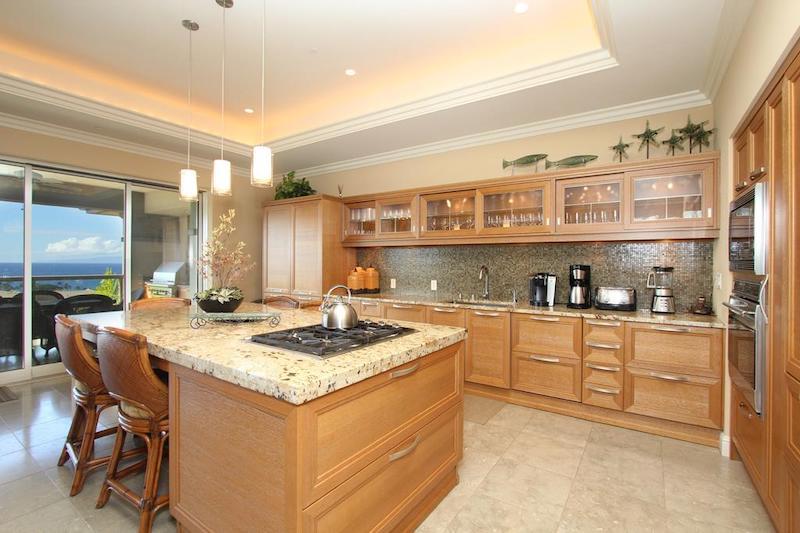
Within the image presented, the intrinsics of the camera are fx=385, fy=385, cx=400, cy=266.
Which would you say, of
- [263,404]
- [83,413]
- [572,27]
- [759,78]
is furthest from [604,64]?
[83,413]

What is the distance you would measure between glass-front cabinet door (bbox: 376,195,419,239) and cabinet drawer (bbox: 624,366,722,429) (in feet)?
7.93

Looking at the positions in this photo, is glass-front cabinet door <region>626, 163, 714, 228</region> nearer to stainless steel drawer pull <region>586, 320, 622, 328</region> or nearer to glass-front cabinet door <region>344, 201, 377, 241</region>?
stainless steel drawer pull <region>586, 320, 622, 328</region>

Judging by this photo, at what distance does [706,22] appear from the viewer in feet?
7.49

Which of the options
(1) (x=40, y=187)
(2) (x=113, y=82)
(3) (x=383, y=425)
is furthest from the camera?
(1) (x=40, y=187)

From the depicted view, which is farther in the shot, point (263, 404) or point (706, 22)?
point (706, 22)

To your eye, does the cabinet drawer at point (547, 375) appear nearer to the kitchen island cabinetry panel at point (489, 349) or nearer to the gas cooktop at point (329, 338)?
the kitchen island cabinetry panel at point (489, 349)

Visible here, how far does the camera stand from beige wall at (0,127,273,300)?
3775 millimetres

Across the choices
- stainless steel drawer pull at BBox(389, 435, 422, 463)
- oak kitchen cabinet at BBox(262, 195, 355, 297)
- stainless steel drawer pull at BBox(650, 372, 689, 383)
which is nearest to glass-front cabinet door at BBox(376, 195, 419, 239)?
oak kitchen cabinet at BBox(262, 195, 355, 297)

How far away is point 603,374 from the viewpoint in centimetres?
301

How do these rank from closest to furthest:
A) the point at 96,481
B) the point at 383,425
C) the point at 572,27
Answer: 1. the point at 383,425
2. the point at 96,481
3. the point at 572,27

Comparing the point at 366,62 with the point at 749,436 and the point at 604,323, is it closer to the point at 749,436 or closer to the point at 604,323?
the point at 604,323

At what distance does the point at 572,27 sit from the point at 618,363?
2.52 meters

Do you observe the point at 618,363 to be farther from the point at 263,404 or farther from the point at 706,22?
the point at 263,404

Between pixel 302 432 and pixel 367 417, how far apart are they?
338 millimetres
